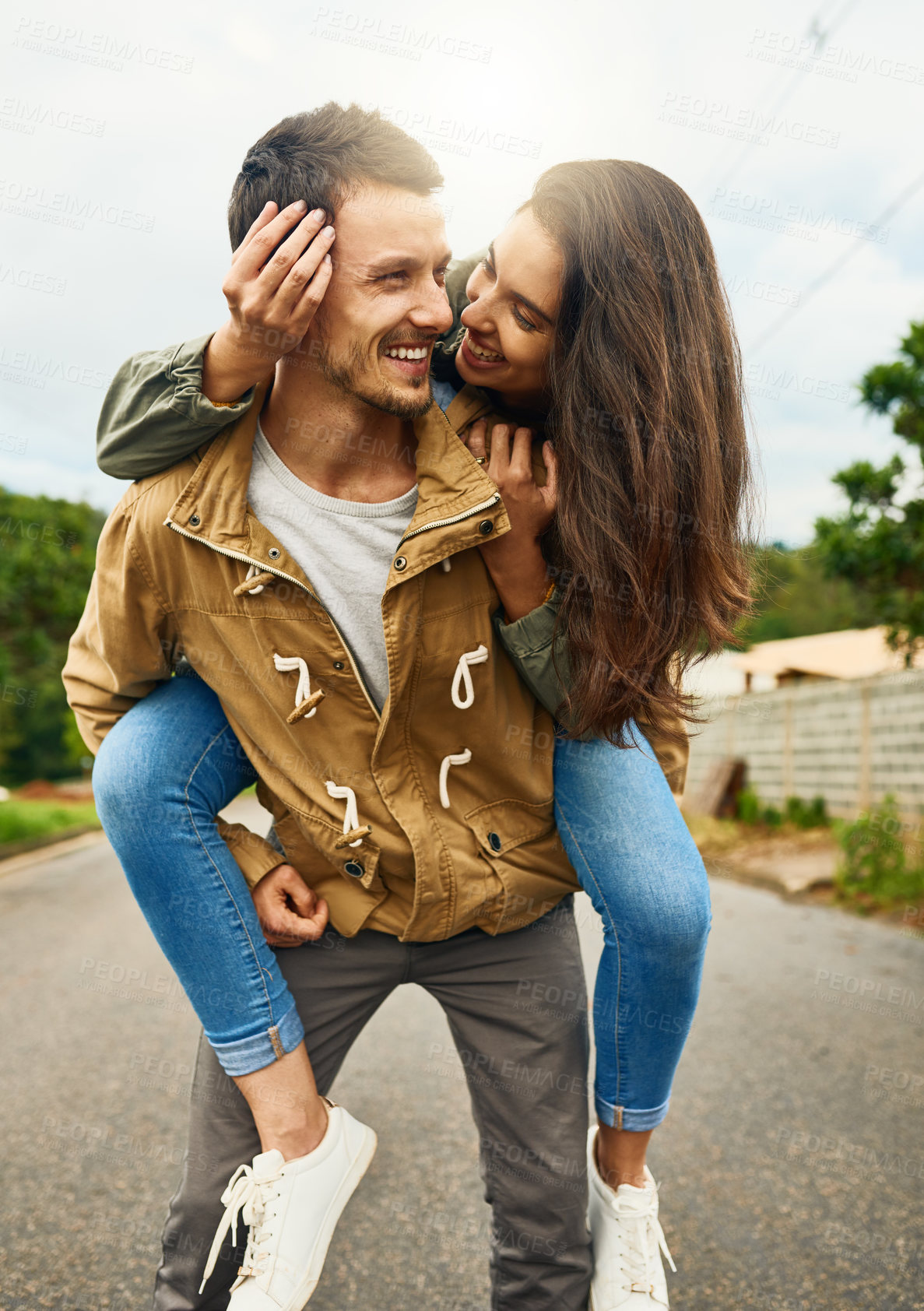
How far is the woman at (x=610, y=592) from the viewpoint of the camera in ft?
6.45

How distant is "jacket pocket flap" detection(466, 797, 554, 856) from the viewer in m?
2.13

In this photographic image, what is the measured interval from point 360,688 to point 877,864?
7363mm

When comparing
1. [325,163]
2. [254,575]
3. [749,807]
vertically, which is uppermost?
[325,163]

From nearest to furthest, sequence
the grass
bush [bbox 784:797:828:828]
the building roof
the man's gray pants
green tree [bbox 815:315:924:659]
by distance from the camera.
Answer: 1. the man's gray pants
2. green tree [bbox 815:315:924:659]
3. bush [bbox 784:797:828:828]
4. the grass
5. the building roof

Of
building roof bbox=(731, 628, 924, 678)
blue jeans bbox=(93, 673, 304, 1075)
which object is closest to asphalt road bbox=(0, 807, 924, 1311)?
blue jeans bbox=(93, 673, 304, 1075)

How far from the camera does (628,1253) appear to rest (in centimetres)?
210

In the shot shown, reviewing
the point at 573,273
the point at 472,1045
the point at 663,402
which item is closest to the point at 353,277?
the point at 573,273

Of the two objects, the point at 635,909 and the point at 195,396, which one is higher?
the point at 195,396

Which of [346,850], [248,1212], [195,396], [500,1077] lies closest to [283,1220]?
[248,1212]

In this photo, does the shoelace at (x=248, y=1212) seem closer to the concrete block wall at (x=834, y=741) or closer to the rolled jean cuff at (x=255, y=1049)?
the rolled jean cuff at (x=255, y=1049)

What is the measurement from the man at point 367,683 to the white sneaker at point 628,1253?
0.18 feet

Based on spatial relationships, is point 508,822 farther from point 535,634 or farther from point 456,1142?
point 456,1142

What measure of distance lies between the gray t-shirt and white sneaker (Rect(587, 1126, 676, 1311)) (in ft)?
3.80

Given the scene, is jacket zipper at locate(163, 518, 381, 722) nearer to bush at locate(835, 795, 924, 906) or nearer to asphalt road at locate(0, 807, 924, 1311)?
asphalt road at locate(0, 807, 924, 1311)
